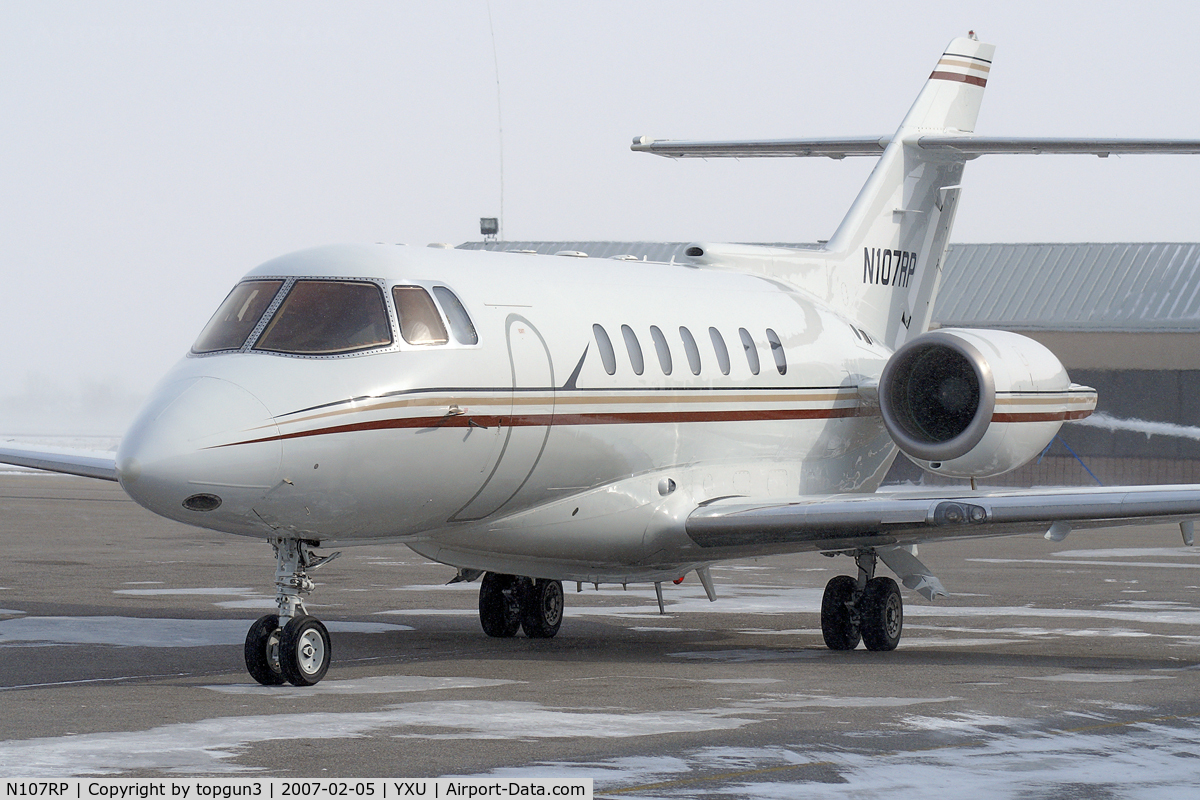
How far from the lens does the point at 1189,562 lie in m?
24.8

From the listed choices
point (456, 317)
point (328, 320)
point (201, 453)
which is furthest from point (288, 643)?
point (456, 317)

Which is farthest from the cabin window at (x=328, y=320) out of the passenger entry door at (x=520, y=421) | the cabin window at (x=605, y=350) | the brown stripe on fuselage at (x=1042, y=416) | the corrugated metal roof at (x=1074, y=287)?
the corrugated metal roof at (x=1074, y=287)

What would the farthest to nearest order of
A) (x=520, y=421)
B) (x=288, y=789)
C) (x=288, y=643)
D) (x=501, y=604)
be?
(x=501, y=604)
(x=520, y=421)
(x=288, y=643)
(x=288, y=789)

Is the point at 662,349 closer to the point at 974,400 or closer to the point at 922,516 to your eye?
the point at 922,516

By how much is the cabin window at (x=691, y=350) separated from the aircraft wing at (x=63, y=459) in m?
4.98

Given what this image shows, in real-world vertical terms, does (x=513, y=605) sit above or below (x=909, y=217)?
below

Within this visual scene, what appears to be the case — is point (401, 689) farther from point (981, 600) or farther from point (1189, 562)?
point (1189, 562)

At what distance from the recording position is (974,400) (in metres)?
15.1

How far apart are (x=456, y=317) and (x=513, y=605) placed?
3981mm

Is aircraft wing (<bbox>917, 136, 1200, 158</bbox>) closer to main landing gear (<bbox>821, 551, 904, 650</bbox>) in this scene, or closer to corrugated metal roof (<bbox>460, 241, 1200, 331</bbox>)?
main landing gear (<bbox>821, 551, 904, 650</bbox>)

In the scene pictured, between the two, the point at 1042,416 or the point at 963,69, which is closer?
the point at 1042,416

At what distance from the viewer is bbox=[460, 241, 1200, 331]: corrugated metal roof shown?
43.5 meters

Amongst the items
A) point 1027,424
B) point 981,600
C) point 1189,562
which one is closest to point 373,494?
point 1027,424

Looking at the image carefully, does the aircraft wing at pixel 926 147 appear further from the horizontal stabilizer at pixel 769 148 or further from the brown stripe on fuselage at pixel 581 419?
the brown stripe on fuselage at pixel 581 419
